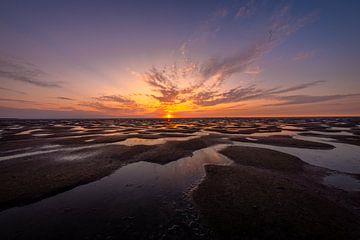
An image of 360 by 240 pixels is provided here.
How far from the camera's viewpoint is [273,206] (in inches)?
349

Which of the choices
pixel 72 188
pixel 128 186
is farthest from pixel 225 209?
pixel 72 188

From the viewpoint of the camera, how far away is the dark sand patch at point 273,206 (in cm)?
698

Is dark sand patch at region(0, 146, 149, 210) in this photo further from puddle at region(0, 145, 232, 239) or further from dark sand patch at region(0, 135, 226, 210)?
puddle at region(0, 145, 232, 239)

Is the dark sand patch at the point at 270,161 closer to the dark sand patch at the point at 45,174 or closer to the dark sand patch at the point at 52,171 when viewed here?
the dark sand patch at the point at 52,171

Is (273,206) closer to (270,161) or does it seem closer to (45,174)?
(270,161)

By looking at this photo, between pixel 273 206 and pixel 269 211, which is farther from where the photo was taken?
pixel 273 206

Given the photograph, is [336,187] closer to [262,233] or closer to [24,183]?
[262,233]

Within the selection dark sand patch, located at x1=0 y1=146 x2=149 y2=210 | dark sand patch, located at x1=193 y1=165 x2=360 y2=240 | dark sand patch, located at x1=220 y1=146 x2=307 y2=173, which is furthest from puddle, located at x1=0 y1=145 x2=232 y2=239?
dark sand patch, located at x1=220 y1=146 x2=307 y2=173

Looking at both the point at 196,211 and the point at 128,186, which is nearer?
the point at 196,211

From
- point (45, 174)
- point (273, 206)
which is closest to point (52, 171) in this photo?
point (45, 174)

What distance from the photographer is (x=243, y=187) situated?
1128 centimetres

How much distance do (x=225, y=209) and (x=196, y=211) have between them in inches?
60.5

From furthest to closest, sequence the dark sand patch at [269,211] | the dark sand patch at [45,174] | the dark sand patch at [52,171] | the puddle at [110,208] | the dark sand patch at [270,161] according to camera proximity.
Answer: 1. the dark sand patch at [270,161]
2. the dark sand patch at [52,171]
3. the dark sand patch at [45,174]
4. the puddle at [110,208]
5. the dark sand patch at [269,211]

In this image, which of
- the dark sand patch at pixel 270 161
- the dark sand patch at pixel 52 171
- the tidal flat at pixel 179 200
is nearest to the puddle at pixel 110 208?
the tidal flat at pixel 179 200
